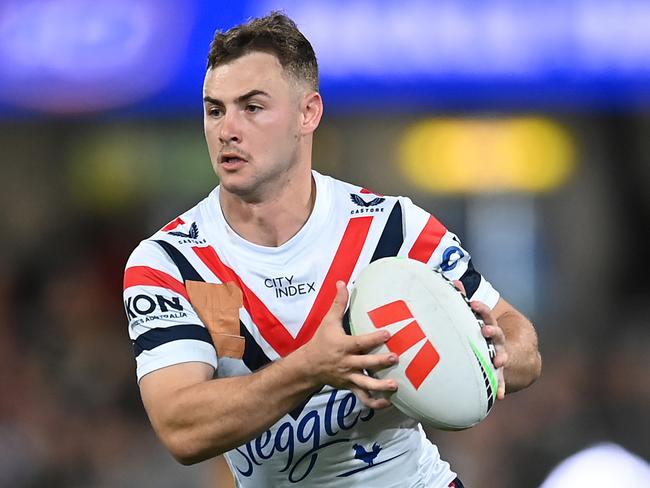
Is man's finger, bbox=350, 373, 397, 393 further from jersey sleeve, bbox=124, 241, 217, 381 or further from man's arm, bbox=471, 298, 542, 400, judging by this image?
jersey sleeve, bbox=124, 241, 217, 381

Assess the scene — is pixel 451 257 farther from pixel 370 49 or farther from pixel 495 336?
pixel 370 49

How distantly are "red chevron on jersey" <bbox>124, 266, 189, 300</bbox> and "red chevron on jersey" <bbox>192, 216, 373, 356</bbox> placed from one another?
0.16m

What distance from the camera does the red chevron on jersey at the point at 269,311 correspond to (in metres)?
4.38

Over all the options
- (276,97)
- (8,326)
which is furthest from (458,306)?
(8,326)

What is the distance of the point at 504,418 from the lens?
9141 millimetres

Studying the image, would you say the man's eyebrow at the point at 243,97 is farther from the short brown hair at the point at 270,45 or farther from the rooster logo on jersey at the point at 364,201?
the rooster logo on jersey at the point at 364,201

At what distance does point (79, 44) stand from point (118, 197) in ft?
9.04

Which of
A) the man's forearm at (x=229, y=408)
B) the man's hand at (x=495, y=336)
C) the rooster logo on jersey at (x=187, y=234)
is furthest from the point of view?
the rooster logo on jersey at (x=187, y=234)

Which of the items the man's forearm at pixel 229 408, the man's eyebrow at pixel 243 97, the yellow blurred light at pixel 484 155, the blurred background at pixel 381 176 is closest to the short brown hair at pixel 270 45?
the man's eyebrow at pixel 243 97

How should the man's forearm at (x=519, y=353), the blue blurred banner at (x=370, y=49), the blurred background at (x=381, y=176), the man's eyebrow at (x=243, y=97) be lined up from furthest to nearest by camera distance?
the blue blurred banner at (x=370, y=49)
the blurred background at (x=381, y=176)
the man's eyebrow at (x=243, y=97)
the man's forearm at (x=519, y=353)

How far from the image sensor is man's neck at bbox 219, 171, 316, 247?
4527 millimetres

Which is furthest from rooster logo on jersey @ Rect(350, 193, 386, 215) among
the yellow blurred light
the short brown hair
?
the yellow blurred light

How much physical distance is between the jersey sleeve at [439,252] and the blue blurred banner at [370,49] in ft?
18.3

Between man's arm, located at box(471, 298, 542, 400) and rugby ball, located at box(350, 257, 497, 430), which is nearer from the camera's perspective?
rugby ball, located at box(350, 257, 497, 430)
